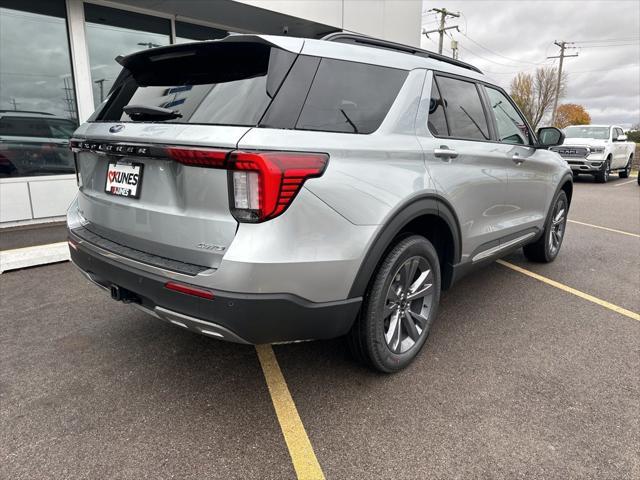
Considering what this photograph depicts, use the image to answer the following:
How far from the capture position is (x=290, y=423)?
89.4 inches

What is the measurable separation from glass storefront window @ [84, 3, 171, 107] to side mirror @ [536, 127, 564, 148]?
629 cm

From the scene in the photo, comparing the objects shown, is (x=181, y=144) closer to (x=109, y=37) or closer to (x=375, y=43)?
(x=375, y=43)

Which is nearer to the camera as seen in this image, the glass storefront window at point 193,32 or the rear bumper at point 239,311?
the rear bumper at point 239,311

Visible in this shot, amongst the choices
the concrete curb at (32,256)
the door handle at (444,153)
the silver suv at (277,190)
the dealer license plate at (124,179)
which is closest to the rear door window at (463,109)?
the silver suv at (277,190)

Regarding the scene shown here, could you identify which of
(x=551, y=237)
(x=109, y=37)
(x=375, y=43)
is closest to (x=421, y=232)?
(x=375, y=43)

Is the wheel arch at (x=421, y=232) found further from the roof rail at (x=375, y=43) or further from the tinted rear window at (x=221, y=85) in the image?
the roof rail at (x=375, y=43)

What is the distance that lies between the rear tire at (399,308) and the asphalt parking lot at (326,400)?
0.18m

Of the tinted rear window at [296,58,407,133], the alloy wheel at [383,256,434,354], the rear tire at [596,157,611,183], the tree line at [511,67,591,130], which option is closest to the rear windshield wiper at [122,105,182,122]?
the tinted rear window at [296,58,407,133]

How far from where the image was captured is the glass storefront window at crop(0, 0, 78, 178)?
6.27 meters

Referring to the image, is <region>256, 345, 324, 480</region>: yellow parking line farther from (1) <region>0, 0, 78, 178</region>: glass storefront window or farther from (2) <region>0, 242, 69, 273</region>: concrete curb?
(1) <region>0, 0, 78, 178</region>: glass storefront window

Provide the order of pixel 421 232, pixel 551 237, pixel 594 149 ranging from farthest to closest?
pixel 594 149, pixel 551 237, pixel 421 232

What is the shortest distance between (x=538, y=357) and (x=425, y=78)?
1981 millimetres

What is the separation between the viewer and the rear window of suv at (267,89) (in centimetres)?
196

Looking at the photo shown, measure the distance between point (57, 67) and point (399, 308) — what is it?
22.2ft
